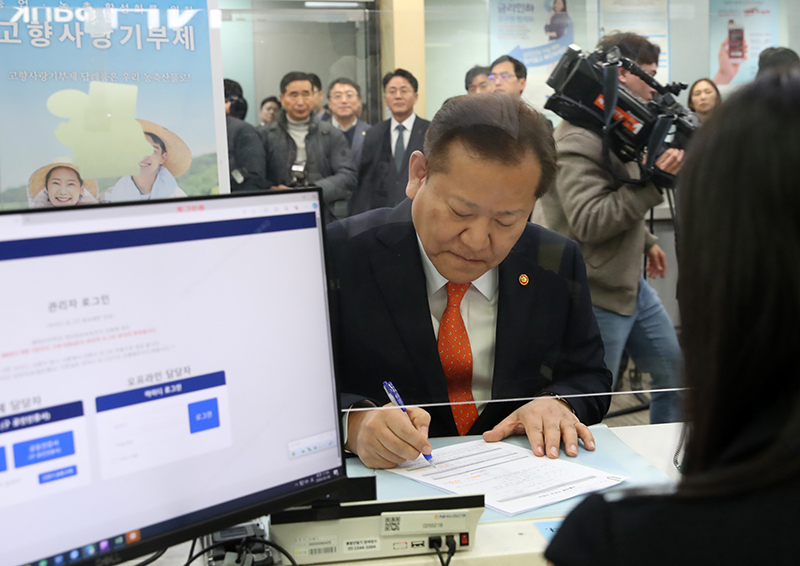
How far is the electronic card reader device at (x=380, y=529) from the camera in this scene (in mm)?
952

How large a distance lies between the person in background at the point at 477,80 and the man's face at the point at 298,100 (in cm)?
41

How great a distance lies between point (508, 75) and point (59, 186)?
3.84 feet

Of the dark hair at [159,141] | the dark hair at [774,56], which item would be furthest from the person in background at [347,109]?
the dark hair at [774,56]

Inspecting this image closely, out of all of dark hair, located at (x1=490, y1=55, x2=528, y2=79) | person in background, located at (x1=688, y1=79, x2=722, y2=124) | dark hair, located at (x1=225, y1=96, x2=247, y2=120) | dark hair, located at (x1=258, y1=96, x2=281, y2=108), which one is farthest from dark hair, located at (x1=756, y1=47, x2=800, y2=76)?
dark hair, located at (x1=225, y1=96, x2=247, y2=120)

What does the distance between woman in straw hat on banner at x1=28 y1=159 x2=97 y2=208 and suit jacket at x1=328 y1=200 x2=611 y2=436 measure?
30.2 inches

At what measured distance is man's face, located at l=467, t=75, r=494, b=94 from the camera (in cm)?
156

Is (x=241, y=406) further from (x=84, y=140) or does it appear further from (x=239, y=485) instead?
(x=84, y=140)

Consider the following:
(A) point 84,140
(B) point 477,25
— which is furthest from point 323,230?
(A) point 84,140

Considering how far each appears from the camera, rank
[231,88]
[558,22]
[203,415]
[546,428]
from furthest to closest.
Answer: [231,88] → [558,22] → [546,428] → [203,415]

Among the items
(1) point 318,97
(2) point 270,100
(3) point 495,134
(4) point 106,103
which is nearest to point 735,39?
(3) point 495,134

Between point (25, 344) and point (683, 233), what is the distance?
650mm

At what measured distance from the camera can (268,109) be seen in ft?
5.80

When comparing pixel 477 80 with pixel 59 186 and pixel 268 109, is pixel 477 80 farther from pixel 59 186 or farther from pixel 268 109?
pixel 59 186

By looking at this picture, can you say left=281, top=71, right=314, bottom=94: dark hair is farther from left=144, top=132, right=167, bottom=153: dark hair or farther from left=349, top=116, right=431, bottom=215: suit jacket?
left=144, top=132, right=167, bottom=153: dark hair
